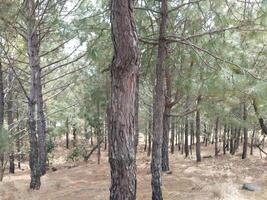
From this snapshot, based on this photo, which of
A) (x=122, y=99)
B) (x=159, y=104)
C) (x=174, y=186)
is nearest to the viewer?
(x=122, y=99)

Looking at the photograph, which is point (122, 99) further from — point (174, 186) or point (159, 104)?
point (174, 186)

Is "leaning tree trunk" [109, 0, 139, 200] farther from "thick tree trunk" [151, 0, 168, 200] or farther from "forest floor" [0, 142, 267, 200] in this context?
"forest floor" [0, 142, 267, 200]

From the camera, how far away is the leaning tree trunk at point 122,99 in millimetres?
4484

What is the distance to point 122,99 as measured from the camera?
452 cm

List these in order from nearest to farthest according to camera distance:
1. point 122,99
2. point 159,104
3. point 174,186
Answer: point 122,99, point 159,104, point 174,186

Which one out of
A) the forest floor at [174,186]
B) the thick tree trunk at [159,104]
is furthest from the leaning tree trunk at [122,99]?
the forest floor at [174,186]

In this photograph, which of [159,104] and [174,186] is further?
[174,186]

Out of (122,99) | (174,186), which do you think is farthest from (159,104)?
(174,186)

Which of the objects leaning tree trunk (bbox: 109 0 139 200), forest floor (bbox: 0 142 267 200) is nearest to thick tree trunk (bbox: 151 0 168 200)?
forest floor (bbox: 0 142 267 200)

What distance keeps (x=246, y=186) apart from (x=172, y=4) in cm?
551

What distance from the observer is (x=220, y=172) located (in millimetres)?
13875

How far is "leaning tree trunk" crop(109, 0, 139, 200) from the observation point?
4484 millimetres

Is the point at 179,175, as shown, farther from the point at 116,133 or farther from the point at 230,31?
the point at 116,133

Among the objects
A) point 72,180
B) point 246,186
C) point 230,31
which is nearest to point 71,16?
point 230,31
